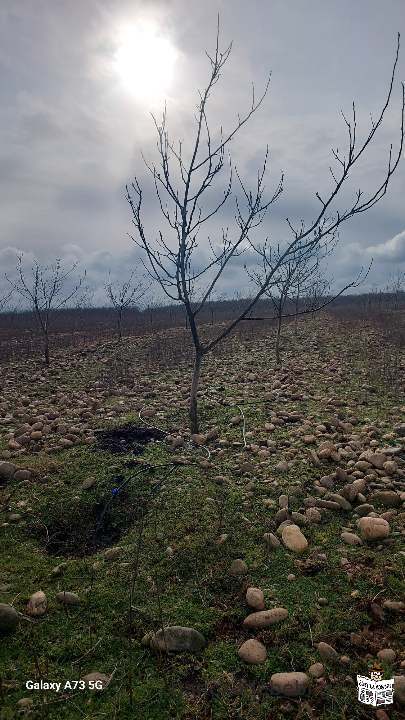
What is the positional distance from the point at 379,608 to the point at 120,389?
8.57 m

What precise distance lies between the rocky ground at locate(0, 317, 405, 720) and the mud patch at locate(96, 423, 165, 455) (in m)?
0.04

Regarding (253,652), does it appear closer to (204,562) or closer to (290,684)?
(290,684)

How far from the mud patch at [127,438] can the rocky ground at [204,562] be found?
0.15 ft

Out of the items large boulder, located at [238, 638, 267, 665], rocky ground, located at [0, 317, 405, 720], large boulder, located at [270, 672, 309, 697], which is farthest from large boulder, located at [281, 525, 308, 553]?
large boulder, located at [270, 672, 309, 697]

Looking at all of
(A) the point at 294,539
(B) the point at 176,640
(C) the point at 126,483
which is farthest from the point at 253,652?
(C) the point at 126,483

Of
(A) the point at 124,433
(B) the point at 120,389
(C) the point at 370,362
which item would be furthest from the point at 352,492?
(C) the point at 370,362

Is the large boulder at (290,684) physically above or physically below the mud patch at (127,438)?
below

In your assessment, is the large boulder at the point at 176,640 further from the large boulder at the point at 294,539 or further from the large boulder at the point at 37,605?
the large boulder at the point at 294,539

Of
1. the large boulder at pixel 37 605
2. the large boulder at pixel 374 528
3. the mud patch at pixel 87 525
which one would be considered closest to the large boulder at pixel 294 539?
the large boulder at pixel 374 528

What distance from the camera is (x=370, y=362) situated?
13.1 metres

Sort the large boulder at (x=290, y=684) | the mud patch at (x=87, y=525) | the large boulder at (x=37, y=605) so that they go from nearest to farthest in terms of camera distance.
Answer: the large boulder at (x=290, y=684)
the large boulder at (x=37, y=605)
the mud patch at (x=87, y=525)

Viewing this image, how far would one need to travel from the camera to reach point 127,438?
270 inches

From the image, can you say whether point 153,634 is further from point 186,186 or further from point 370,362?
point 370,362

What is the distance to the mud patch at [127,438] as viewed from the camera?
640 centimetres
